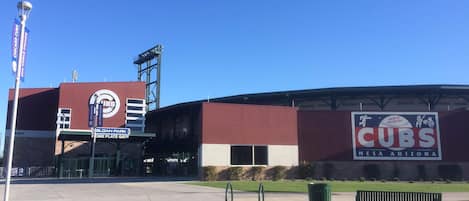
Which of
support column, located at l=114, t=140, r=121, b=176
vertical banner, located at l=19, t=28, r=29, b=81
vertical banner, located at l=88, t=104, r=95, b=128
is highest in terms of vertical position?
vertical banner, located at l=88, t=104, r=95, b=128

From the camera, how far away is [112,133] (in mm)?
51000

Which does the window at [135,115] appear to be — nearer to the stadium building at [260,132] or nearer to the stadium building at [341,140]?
the stadium building at [260,132]

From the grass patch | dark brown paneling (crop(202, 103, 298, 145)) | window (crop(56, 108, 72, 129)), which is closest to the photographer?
the grass patch

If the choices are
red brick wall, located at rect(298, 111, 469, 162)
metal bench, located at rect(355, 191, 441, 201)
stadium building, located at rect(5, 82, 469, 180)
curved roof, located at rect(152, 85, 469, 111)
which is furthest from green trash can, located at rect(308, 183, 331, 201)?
curved roof, located at rect(152, 85, 469, 111)

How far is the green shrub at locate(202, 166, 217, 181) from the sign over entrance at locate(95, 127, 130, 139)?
1352 centimetres

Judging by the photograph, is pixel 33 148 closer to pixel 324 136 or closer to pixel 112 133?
pixel 112 133

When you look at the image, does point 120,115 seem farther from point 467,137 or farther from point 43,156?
point 467,137

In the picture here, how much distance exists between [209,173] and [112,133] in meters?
14.1

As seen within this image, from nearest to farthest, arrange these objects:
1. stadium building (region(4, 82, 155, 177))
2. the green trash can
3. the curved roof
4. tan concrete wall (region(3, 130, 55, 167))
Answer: the green trash can
the curved roof
stadium building (region(4, 82, 155, 177))
tan concrete wall (region(3, 130, 55, 167))

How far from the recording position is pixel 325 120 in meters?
45.3

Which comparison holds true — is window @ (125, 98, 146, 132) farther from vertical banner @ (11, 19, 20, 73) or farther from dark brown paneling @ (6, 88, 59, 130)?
vertical banner @ (11, 19, 20, 73)

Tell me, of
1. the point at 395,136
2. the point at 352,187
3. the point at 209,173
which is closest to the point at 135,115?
the point at 209,173

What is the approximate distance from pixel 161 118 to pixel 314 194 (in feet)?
159

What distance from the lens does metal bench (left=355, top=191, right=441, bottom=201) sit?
16.0 meters
